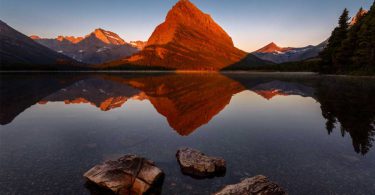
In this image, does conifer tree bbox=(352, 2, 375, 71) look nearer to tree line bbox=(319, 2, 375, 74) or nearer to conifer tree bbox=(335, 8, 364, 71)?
tree line bbox=(319, 2, 375, 74)

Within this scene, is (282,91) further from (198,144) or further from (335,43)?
(335,43)

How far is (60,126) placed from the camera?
2388cm

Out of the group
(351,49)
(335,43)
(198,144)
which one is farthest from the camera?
(335,43)

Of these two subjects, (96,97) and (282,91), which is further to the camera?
(282,91)

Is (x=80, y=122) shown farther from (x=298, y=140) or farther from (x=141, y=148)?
(x=298, y=140)

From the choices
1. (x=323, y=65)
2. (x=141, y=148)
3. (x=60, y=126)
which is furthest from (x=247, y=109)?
(x=323, y=65)

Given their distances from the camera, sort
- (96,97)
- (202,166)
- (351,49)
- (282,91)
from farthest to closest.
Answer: (351,49) < (282,91) < (96,97) < (202,166)

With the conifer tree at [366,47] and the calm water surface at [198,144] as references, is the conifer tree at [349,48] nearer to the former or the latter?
the conifer tree at [366,47]

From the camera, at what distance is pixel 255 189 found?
1006 cm

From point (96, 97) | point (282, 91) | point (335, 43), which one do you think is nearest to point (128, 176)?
point (96, 97)

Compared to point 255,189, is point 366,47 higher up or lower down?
higher up

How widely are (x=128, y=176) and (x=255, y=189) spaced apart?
5.62 meters

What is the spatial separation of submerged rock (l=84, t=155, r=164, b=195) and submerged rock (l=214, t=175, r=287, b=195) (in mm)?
3121

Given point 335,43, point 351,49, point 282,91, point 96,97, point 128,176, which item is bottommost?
point 282,91
